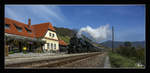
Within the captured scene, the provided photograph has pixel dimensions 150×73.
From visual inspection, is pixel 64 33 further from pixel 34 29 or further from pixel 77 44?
pixel 34 29

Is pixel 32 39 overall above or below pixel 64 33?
below

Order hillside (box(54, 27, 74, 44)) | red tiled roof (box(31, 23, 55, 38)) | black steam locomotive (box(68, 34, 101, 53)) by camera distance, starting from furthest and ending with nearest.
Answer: black steam locomotive (box(68, 34, 101, 53))
red tiled roof (box(31, 23, 55, 38))
hillside (box(54, 27, 74, 44))

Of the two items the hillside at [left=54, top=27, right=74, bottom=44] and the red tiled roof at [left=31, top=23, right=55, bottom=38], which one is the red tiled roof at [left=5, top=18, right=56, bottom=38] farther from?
the hillside at [left=54, top=27, right=74, bottom=44]

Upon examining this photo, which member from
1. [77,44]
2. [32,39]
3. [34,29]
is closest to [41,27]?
[34,29]

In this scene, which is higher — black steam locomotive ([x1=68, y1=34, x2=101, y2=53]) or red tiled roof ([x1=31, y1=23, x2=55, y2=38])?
red tiled roof ([x1=31, y1=23, x2=55, y2=38])

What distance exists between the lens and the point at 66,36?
521cm

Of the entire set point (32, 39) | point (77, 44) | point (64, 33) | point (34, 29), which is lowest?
point (77, 44)

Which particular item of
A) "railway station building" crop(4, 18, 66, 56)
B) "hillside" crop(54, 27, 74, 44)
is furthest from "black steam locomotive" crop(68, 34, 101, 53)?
"railway station building" crop(4, 18, 66, 56)

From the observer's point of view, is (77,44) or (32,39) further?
(77,44)

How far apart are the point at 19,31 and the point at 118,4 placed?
427 centimetres
